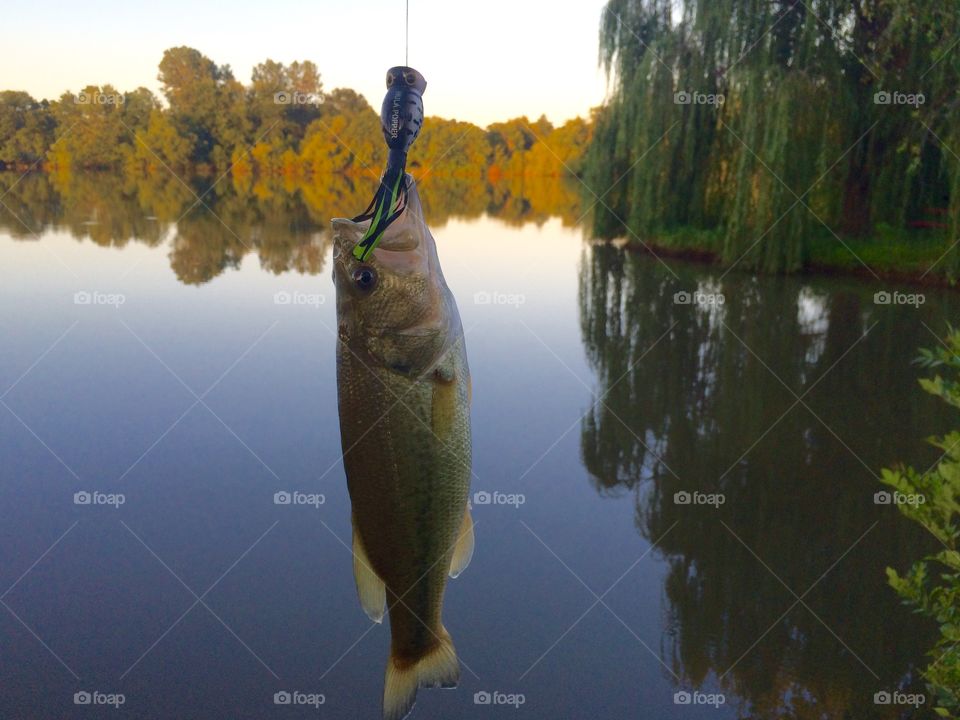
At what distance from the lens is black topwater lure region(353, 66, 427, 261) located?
1.23m

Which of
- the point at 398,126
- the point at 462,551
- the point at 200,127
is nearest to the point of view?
the point at 398,126

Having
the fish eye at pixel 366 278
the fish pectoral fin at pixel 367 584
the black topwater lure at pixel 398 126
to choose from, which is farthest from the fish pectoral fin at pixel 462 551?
the black topwater lure at pixel 398 126

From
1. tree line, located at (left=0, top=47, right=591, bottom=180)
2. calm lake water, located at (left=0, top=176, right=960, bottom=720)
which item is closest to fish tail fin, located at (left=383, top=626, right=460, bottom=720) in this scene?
calm lake water, located at (left=0, top=176, right=960, bottom=720)

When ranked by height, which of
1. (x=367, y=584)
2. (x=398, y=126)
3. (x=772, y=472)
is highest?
(x=398, y=126)

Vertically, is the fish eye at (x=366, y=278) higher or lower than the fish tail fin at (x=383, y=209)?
lower

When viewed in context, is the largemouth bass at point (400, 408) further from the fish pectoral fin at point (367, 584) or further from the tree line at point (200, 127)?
the tree line at point (200, 127)

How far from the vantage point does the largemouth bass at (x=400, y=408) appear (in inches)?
52.6

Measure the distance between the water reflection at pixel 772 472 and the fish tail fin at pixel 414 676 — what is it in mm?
4089

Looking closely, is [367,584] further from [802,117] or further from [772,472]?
[802,117]

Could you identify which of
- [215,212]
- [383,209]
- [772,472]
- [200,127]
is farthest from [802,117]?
[200,127]

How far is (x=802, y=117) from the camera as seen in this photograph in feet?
50.2

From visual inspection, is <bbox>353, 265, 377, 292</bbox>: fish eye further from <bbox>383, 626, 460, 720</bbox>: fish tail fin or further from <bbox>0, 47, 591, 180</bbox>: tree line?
<bbox>0, 47, 591, 180</bbox>: tree line

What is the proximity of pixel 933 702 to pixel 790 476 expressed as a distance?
3.30m

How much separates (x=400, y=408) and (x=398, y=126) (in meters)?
0.45
